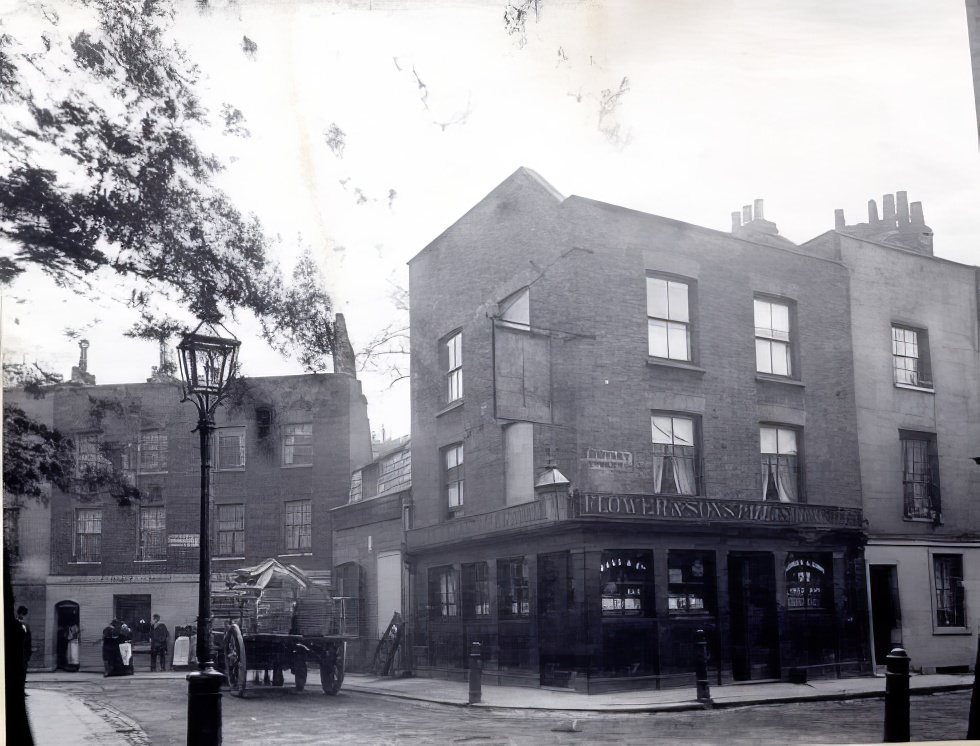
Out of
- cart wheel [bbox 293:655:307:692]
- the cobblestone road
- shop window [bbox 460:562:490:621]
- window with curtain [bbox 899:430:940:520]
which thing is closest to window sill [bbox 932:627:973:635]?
window with curtain [bbox 899:430:940:520]

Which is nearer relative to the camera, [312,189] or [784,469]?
[312,189]

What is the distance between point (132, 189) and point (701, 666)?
3619 mm

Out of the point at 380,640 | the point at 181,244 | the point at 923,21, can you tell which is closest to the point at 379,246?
the point at 181,244

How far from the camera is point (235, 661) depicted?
15.5 feet

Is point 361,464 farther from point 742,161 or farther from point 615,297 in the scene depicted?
point 742,161

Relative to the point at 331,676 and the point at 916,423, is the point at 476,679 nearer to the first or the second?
the point at 331,676

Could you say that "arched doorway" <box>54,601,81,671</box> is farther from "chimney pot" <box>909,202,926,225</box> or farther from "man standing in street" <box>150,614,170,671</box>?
"chimney pot" <box>909,202,926,225</box>

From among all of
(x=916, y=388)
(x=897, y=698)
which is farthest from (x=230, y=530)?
(x=916, y=388)

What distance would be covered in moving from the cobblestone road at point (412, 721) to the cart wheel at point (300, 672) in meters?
0.05

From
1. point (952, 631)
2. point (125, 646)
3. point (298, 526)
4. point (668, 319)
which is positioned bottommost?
point (952, 631)

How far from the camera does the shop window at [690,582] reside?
5004 millimetres

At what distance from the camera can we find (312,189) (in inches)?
197

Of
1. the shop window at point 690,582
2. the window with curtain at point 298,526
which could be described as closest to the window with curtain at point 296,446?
the window with curtain at point 298,526

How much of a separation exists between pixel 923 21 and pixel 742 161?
146 centimetres
